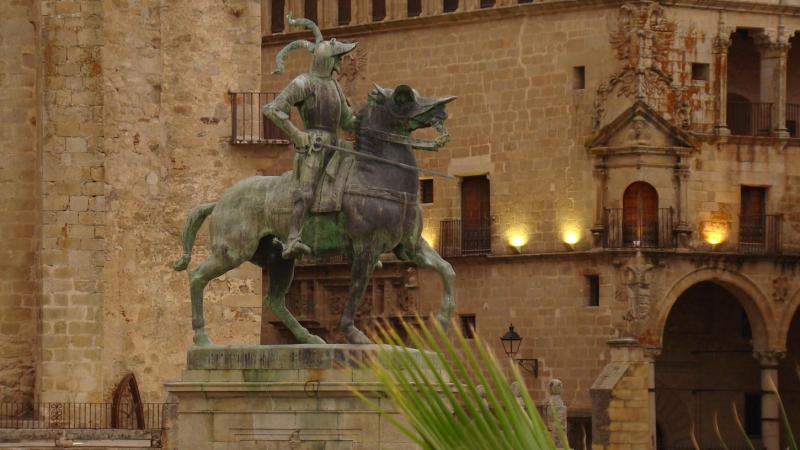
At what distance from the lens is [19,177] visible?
3688 centimetres

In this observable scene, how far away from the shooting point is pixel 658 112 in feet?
173

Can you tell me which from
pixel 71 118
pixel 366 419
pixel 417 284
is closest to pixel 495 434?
pixel 366 419

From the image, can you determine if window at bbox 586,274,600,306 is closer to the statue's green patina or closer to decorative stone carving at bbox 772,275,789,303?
decorative stone carving at bbox 772,275,789,303

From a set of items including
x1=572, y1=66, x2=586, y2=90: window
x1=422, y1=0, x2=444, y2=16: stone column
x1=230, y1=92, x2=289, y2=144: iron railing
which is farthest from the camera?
x1=422, y1=0, x2=444, y2=16: stone column

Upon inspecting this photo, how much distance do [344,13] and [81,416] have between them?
2299 cm

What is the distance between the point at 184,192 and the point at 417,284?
1781 centimetres

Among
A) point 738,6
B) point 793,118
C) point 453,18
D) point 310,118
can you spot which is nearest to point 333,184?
point 310,118

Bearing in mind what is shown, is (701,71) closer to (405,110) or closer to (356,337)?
(405,110)

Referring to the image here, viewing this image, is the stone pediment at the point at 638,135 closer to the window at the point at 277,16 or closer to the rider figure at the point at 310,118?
the window at the point at 277,16

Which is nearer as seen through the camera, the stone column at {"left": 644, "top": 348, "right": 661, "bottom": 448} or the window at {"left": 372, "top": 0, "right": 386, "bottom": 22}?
the stone column at {"left": 644, "top": 348, "right": 661, "bottom": 448}

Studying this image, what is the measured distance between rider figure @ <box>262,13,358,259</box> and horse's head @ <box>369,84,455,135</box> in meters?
0.39

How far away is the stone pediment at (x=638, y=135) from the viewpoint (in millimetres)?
52656

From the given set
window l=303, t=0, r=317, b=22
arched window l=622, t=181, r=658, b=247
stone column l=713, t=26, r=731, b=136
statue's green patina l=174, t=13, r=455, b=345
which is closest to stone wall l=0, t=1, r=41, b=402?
statue's green patina l=174, t=13, r=455, b=345

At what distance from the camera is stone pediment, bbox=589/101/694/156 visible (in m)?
52.7
